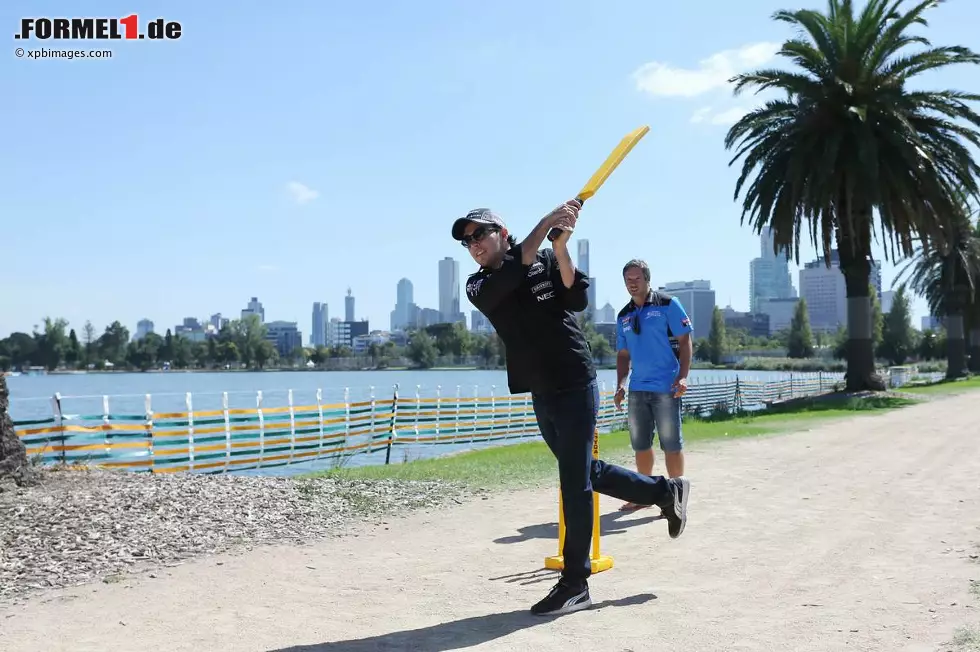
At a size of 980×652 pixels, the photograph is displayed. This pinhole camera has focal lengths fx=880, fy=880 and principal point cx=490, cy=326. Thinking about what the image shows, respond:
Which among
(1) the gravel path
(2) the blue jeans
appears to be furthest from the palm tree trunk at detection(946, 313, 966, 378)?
(1) the gravel path

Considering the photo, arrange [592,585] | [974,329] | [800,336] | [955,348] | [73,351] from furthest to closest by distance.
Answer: [73,351] < [800,336] < [974,329] < [955,348] < [592,585]

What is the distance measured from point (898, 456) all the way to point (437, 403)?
15.8 m

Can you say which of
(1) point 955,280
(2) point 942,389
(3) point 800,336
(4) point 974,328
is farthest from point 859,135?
(3) point 800,336

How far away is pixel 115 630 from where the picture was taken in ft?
13.4

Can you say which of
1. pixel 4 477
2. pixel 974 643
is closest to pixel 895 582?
pixel 974 643

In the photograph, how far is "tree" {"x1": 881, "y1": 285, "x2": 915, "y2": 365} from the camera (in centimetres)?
8750

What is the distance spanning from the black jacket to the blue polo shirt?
267 cm

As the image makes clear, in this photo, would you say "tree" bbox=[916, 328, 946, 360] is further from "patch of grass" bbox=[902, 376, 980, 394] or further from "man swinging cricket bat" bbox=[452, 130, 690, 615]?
"man swinging cricket bat" bbox=[452, 130, 690, 615]

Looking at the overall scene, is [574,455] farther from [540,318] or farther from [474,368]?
[474,368]

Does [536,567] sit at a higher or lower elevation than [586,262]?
lower

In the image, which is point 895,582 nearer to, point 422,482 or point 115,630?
point 115,630

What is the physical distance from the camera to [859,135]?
77.5 ft

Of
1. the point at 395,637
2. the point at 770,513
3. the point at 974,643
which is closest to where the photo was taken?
the point at 974,643

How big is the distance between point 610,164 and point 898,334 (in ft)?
303
